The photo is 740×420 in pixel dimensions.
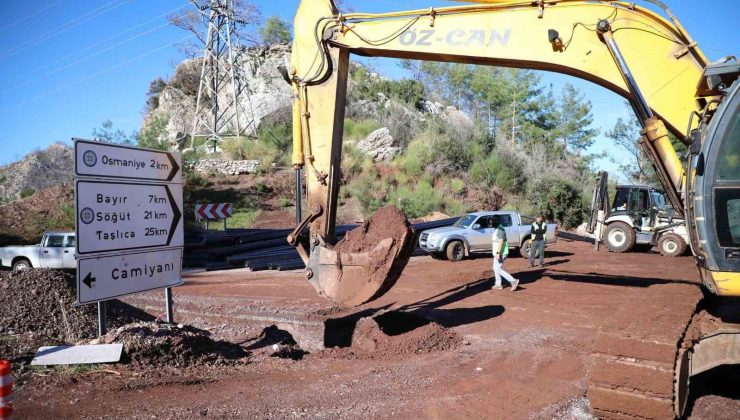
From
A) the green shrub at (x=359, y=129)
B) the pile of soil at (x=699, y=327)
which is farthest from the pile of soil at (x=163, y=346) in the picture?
the green shrub at (x=359, y=129)

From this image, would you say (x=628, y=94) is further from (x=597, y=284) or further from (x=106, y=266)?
(x=597, y=284)

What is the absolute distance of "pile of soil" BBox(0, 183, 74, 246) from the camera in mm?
24663

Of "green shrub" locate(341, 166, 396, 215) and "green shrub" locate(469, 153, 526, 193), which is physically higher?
"green shrub" locate(469, 153, 526, 193)

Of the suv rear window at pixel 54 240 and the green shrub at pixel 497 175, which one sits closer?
the suv rear window at pixel 54 240

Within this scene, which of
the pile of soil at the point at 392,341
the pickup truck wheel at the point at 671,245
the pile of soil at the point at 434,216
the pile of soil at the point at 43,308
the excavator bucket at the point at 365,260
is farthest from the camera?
the pile of soil at the point at 434,216

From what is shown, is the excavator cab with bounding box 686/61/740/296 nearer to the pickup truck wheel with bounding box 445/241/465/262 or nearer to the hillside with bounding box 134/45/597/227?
the pickup truck wheel with bounding box 445/241/465/262

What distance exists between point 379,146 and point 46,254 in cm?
2277

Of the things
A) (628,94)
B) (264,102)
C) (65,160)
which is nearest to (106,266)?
(628,94)

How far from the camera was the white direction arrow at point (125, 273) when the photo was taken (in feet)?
21.2

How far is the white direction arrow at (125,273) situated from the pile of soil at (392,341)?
2571 millimetres

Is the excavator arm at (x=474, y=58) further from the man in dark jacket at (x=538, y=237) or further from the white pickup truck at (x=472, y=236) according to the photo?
the white pickup truck at (x=472, y=236)

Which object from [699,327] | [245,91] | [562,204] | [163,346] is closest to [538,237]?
[699,327]

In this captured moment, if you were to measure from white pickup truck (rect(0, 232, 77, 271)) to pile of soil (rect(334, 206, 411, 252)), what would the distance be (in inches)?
570

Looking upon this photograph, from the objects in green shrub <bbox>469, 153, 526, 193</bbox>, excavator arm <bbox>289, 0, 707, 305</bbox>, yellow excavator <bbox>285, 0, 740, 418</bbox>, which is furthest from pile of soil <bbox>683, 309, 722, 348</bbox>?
green shrub <bbox>469, 153, 526, 193</bbox>
